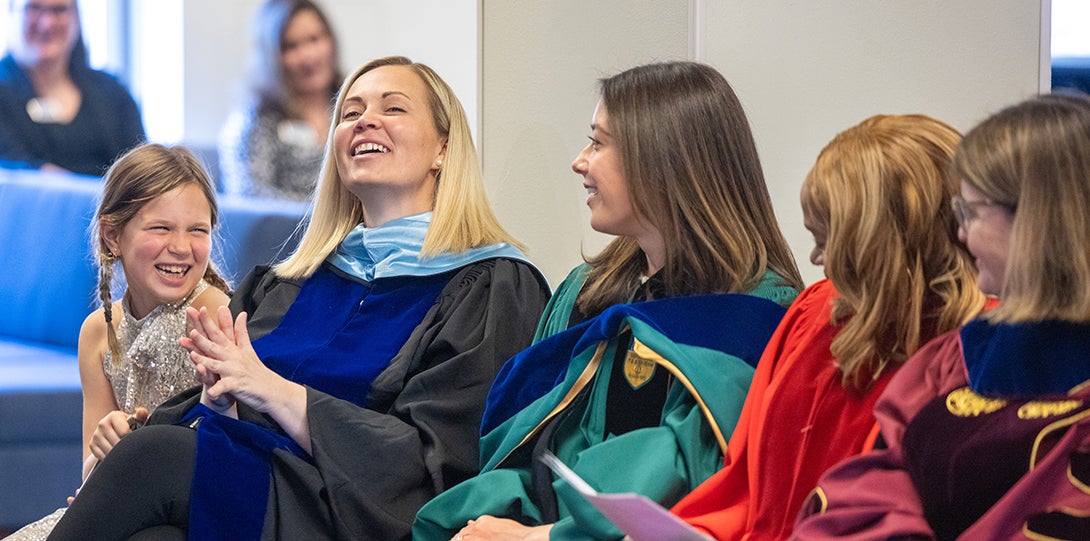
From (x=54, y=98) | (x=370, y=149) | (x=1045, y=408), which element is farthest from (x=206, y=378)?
(x=54, y=98)

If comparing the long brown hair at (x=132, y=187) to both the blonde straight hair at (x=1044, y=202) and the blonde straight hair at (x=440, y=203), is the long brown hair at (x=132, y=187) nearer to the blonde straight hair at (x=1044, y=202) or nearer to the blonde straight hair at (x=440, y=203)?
the blonde straight hair at (x=440, y=203)

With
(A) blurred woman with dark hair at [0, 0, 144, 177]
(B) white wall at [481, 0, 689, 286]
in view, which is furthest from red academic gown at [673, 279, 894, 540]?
(A) blurred woman with dark hair at [0, 0, 144, 177]

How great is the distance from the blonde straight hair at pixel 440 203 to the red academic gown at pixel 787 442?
3.50ft

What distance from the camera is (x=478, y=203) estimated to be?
9.55 feet

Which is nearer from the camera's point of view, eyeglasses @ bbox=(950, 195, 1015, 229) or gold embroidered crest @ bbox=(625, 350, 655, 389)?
eyeglasses @ bbox=(950, 195, 1015, 229)

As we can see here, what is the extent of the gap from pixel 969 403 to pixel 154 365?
6.64ft

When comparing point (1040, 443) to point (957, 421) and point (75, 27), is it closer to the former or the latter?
point (957, 421)

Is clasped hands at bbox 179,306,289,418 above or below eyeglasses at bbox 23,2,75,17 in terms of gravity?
below

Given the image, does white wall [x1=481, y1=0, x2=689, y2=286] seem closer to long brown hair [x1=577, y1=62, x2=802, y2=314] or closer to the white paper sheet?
long brown hair [x1=577, y1=62, x2=802, y2=314]

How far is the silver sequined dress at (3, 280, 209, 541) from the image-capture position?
2941 millimetres

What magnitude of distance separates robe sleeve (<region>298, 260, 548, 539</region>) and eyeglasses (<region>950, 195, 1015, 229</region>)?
121 centimetres

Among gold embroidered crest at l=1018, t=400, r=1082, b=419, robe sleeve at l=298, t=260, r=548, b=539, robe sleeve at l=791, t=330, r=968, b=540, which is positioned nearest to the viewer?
gold embroidered crest at l=1018, t=400, r=1082, b=419

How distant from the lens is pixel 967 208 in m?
1.59

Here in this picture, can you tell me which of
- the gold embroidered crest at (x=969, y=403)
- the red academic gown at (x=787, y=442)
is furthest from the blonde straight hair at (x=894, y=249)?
the gold embroidered crest at (x=969, y=403)
